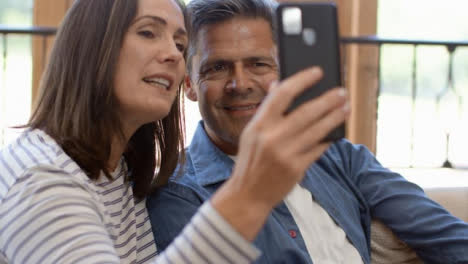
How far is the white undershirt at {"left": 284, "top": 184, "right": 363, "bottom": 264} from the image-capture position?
4.66ft

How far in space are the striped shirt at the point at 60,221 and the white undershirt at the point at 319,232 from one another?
57cm

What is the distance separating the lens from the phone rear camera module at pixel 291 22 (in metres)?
0.81

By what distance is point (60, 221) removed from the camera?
847 millimetres

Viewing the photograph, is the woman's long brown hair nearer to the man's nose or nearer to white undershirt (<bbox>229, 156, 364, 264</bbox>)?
the man's nose

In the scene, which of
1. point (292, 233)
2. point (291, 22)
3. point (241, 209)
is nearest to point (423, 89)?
point (292, 233)

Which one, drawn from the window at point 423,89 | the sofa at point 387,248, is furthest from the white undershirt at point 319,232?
the window at point 423,89

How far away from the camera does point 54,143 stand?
1.02 meters

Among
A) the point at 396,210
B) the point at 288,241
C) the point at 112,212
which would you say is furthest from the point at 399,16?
the point at 112,212

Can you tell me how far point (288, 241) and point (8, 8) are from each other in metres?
2.26

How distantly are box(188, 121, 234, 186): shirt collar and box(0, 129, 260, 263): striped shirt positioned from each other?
444 mm

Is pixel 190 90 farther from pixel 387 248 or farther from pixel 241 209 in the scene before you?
pixel 241 209

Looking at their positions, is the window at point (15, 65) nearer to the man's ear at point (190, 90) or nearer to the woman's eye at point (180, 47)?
the man's ear at point (190, 90)

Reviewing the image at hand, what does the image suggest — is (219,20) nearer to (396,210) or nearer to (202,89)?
(202,89)

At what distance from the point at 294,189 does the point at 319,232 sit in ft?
0.42
